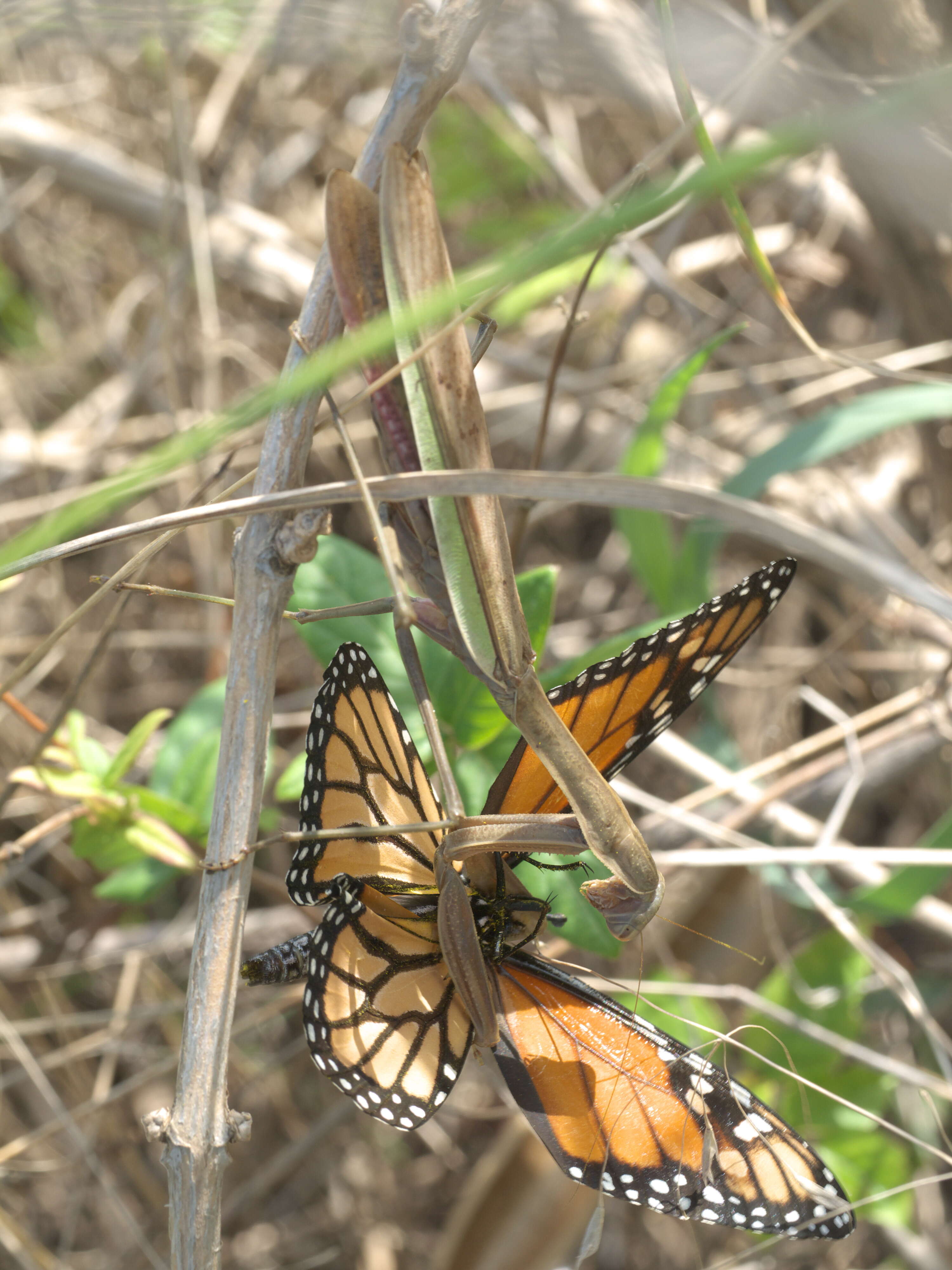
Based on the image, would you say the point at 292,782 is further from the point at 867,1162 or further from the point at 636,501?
the point at 867,1162

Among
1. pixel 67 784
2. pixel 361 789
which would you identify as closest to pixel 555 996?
pixel 361 789

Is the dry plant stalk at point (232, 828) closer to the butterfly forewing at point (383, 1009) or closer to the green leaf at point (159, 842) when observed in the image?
the butterfly forewing at point (383, 1009)

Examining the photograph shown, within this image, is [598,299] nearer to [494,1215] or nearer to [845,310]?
[845,310]

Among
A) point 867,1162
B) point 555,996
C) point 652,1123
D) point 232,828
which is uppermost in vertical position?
point 232,828

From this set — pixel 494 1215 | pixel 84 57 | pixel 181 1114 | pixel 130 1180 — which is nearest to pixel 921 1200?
pixel 494 1215

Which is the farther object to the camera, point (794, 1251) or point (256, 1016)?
point (794, 1251)

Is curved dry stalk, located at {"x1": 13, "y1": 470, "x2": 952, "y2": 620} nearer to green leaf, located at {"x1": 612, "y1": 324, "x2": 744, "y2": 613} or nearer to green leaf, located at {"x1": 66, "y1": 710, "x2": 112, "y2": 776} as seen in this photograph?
green leaf, located at {"x1": 66, "y1": 710, "x2": 112, "y2": 776}
